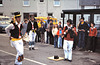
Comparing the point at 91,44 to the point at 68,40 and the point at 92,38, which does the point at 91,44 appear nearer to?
the point at 92,38

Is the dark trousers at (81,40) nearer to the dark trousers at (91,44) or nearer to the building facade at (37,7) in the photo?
the dark trousers at (91,44)

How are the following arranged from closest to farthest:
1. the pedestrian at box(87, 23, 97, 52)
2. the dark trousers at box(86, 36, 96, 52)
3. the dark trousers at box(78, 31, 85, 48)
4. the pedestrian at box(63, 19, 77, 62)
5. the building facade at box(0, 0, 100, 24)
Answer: the pedestrian at box(63, 19, 77, 62) → the pedestrian at box(87, 23, 97, 52) → the dark trousers at box(86, 36, 96, 52) → the dark trousers at box(78, 31, 85, 48) → the building facade at box(0, 0, 100, 24)

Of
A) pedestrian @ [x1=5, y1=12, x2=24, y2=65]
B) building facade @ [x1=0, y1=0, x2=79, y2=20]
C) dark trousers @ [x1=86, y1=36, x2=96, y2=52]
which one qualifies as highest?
building facade @ [x1=0, y1=0, x2=79, y2=20]

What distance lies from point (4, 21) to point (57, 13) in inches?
614

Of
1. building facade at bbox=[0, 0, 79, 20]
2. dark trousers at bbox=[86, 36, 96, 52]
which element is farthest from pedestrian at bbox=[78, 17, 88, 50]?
building facade at bbox=[0, 0, 79, 20]

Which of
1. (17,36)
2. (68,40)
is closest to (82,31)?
(68,40)

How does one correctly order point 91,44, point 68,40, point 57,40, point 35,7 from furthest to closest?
point 35,7 < point 57,40 < point 91,44 < point 68,40

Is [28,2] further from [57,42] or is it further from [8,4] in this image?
[57,42]

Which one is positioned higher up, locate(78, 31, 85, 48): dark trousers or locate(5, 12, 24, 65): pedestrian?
locate(5, 12, 24, 65): pedestrian

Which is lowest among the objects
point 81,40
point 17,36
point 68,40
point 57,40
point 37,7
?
point 57,40

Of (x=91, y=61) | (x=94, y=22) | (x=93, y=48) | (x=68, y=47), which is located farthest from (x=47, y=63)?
(x=94, y=22)

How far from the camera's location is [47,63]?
33.8 ft

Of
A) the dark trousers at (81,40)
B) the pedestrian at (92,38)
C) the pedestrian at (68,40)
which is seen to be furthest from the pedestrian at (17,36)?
the dark trousers at (81,40)

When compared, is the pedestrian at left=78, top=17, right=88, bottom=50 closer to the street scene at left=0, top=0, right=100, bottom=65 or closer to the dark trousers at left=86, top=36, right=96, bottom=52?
the street scene at left=0, top=0, right=100, bottom=65
